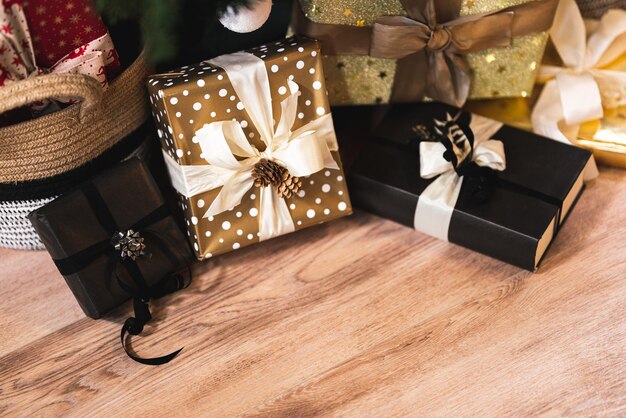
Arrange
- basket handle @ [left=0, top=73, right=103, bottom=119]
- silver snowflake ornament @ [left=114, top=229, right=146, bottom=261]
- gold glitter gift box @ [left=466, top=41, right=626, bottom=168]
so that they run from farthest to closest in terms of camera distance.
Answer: gold glitter gift box @ [left=466, top=41, right=626, bottom=168]
silver snowflake ornament @ [left=114, top=229, right=146, bottom=261]
basket handle @ [left=0, top=73, right=103, bottom=119]

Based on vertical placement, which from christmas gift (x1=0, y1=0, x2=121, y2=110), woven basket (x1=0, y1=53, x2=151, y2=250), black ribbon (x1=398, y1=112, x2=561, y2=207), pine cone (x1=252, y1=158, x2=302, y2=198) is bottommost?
black ribbon (x1=398, y1=112, x2=561, y2=207)

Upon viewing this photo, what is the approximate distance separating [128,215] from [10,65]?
9.0 inches

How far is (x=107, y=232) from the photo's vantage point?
85 centimetres

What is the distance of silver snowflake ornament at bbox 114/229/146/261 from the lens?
852 millimetres

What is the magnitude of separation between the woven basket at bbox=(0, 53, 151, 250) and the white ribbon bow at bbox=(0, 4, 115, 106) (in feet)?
0.11

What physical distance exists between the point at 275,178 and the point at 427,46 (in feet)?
1.01

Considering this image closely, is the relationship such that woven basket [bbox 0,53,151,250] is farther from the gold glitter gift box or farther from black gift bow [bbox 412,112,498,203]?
the gold glitter gift box

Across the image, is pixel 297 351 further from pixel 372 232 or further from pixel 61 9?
pixel 61 9

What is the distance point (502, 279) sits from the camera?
0.91 m

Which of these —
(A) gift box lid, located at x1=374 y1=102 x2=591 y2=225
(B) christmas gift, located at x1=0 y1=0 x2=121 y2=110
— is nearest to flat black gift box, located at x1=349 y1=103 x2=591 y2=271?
(A) gift box lid, located at x1=374 y1=102 x2=591 y2=225

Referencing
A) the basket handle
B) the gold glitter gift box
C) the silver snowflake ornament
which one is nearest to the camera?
the basket handle

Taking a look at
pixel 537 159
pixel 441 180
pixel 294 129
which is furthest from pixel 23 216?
pixel 537 159

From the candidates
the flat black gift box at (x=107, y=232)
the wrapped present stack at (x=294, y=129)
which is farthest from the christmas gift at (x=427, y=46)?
the flat black gift box at (x=107, y=232)

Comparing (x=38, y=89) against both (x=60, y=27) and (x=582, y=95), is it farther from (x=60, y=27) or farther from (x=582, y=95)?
(x=582, y=95)
